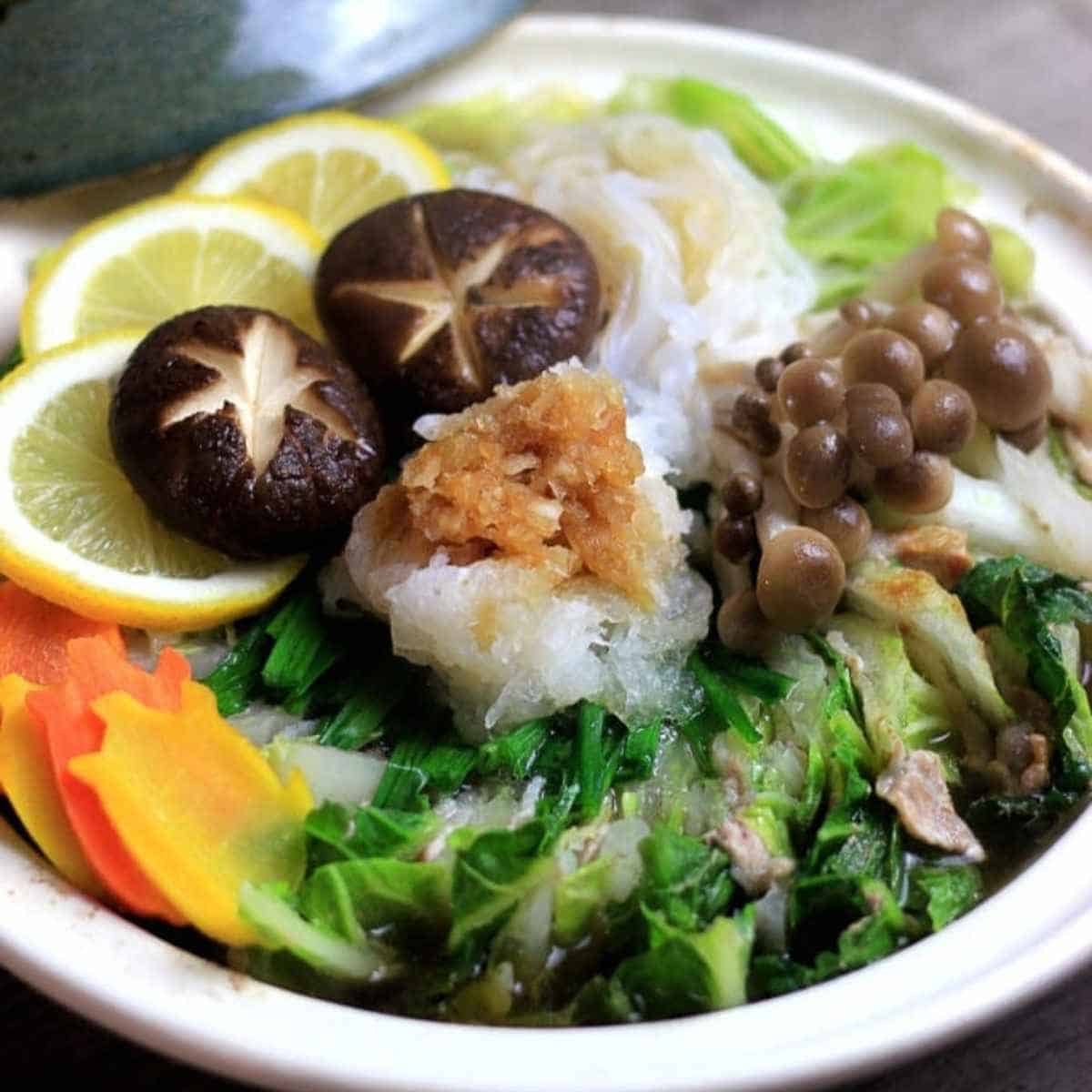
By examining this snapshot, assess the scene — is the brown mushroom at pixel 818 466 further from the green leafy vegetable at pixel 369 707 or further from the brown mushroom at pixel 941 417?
the green leafy vegetable at pixel 369 707

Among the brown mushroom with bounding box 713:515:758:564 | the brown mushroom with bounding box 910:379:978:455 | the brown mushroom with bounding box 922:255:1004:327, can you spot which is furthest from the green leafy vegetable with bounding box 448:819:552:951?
the brown mushroom with bounding box 922:255:1004:327

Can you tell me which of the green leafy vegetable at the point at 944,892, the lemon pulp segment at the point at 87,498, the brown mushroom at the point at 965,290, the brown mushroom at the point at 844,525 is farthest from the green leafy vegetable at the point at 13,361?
the green leafy vegetable at the point at 944,892

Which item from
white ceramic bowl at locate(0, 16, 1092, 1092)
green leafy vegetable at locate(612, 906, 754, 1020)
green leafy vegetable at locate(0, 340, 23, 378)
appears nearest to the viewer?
white ceramic bowl at locate(0, 16, 1092, 1092)

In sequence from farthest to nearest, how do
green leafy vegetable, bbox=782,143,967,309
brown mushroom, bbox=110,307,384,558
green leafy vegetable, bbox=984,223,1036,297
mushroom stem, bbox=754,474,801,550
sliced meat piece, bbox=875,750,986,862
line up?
1. green leafy vegetable, bbox=782,143,967,309
2. green leafy vegetable, bbox=984,223,1036,297
3. mushroom stem, bbox=754,474,801,550
4. brown mushroom, bbox=110,307,384,558
5. sliced meat piece, bbox=875,750,986,862

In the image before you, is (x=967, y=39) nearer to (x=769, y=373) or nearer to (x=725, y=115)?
(x=725, y=115)

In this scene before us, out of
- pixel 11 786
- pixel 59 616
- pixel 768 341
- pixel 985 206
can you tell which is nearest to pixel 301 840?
pixel 11 786

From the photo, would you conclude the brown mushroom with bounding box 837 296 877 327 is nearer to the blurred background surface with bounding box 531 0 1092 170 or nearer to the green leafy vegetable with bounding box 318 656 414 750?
the green leafy vegetable with bounding box 318 656 414 750

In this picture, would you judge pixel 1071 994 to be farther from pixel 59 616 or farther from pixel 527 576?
pixel 59 616
